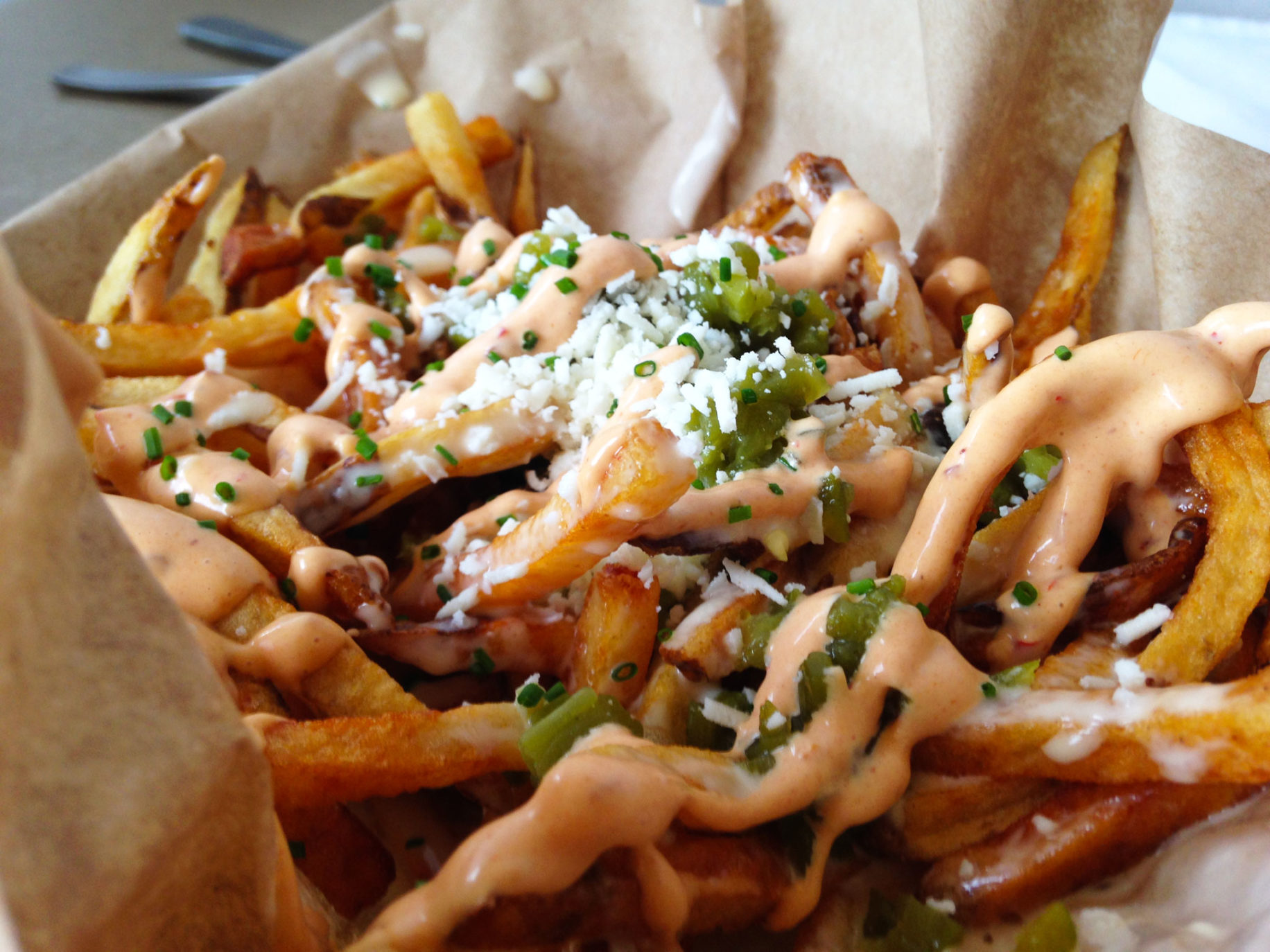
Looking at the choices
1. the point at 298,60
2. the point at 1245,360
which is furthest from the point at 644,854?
the point at 298,60

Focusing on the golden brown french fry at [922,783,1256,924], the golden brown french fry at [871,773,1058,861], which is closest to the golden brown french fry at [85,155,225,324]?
the golden brown french fry at [871,773,1058,861]

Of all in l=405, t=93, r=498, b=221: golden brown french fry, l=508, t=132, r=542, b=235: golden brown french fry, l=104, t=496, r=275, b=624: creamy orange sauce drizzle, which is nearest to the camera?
l=104, t=496, r=275, b=624: creamy orange sauce drizzle

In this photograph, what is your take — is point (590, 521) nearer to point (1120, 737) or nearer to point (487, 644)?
point (487, 644)

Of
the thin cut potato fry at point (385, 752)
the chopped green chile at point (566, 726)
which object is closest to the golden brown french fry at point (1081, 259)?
the chopped green chile at point (566, 726)

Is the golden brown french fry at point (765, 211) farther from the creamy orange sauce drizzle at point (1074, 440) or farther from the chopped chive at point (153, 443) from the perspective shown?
the chopped chive at point (153, 443)

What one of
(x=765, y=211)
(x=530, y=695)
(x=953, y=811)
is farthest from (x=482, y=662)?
(x=765, y=211)

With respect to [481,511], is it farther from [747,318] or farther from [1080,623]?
[1080,623]

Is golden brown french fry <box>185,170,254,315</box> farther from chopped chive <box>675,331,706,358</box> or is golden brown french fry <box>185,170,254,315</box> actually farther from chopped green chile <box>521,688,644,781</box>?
chopped green chile <box>521,688,644,781</box>
